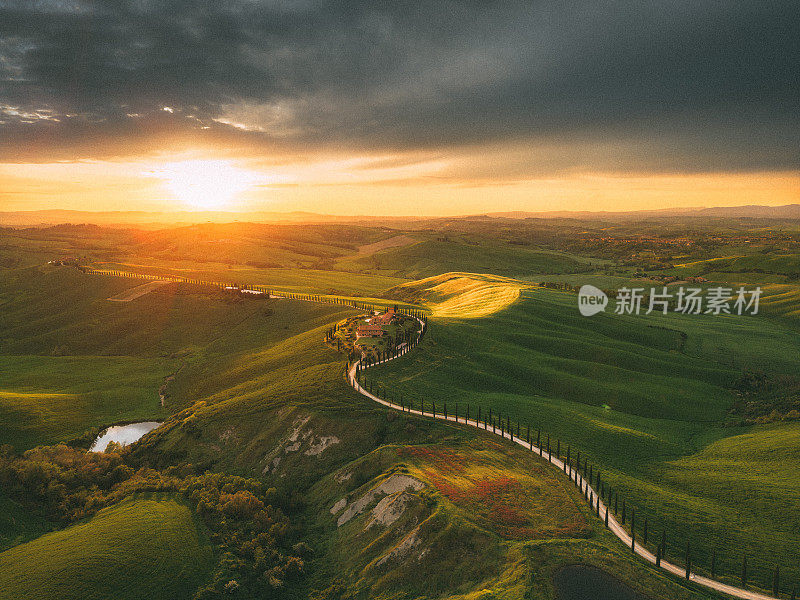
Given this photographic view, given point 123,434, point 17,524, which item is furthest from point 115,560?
point 123,434

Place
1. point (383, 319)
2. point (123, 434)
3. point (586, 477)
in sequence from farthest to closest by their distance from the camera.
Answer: point (383, 319), point (123, 434), point (586, 477)

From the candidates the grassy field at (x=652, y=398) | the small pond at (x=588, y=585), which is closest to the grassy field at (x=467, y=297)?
the grassy field at (x=652, y=398)

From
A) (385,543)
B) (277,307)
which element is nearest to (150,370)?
(277,307)

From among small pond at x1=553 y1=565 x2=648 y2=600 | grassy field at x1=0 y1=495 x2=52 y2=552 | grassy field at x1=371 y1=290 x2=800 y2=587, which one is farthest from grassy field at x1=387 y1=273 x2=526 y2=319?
grassy field at x1=0 y1=495 x2=52 y2=552

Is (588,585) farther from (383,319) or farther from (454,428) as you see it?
(383,319)

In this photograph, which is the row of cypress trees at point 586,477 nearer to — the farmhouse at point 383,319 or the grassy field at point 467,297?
the farmhouse at point 383,319

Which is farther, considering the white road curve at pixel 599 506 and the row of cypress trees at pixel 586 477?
the row of cypress trees at pixel 586 477

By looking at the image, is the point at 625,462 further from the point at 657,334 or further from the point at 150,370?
the point at 150,370
